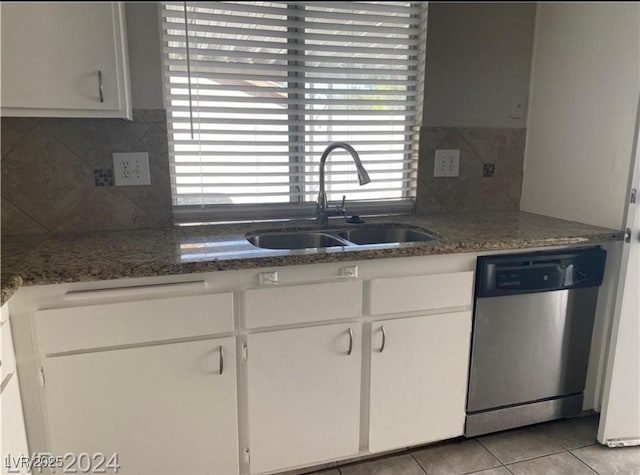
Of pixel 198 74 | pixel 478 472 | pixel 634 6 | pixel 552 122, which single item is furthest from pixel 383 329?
pixel 634 6

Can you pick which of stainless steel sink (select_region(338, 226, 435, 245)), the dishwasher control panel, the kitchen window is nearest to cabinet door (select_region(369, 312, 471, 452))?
the dishwasher control panel

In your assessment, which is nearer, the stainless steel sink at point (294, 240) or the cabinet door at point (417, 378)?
the cabinet door at point (417, 378)

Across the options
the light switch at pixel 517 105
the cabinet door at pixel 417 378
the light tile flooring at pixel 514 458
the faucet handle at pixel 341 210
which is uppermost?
the light switch at pixel 517 105

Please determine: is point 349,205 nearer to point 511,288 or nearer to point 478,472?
point 511,288

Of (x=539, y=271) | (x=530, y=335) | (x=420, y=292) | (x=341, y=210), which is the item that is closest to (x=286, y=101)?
(x=341, y=210)

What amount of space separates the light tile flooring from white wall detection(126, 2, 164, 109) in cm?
144

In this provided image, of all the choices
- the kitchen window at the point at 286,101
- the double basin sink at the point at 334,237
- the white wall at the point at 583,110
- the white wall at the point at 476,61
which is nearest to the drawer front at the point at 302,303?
the double basin sink at the point at 334,237

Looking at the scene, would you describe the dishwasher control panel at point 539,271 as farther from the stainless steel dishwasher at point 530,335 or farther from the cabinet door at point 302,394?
the cabinet door at point 302,394

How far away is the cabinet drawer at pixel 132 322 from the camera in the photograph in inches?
44.9

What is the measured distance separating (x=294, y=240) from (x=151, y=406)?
2.54 ft

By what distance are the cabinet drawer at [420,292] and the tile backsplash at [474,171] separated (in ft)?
1.99

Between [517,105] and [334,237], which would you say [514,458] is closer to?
[334,237]

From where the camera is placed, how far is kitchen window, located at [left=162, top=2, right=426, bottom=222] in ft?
5.33

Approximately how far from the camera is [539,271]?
1553mm
